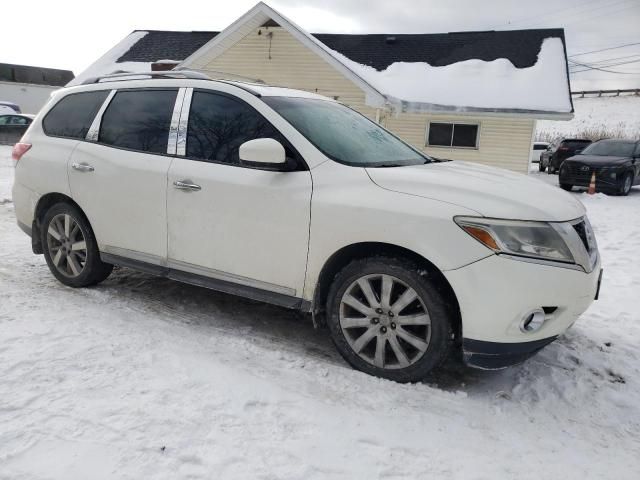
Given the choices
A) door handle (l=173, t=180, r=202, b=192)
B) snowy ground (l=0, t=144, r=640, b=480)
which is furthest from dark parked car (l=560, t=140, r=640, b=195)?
door handle (l=173, t=180, r=202, b=192)

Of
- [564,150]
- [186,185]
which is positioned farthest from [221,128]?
[564,150]

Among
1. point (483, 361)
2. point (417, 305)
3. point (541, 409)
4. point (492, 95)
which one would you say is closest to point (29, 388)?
point (417, 305)

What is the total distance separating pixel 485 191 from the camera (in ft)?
9.84

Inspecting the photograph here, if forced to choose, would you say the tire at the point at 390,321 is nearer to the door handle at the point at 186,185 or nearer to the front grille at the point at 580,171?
the door handle at the point at 186,185

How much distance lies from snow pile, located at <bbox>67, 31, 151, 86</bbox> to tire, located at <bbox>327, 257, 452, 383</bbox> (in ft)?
54.5

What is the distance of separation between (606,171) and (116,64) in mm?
17103

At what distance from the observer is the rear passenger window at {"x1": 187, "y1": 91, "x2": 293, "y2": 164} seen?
142 inches

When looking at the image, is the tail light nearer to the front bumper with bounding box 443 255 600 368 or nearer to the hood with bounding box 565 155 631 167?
the front bumper with bounding box 443 255 600 368

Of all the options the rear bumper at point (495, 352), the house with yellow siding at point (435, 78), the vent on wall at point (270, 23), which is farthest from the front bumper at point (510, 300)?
the vent on wall at point (270, 23)

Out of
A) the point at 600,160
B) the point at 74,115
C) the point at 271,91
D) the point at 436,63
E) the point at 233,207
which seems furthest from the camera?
the point at 436,63

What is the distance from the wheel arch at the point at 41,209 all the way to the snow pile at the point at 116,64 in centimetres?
1431

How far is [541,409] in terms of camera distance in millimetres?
3000

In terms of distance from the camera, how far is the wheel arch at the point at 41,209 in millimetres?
4501

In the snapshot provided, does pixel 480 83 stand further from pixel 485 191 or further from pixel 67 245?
pixel 67 245
